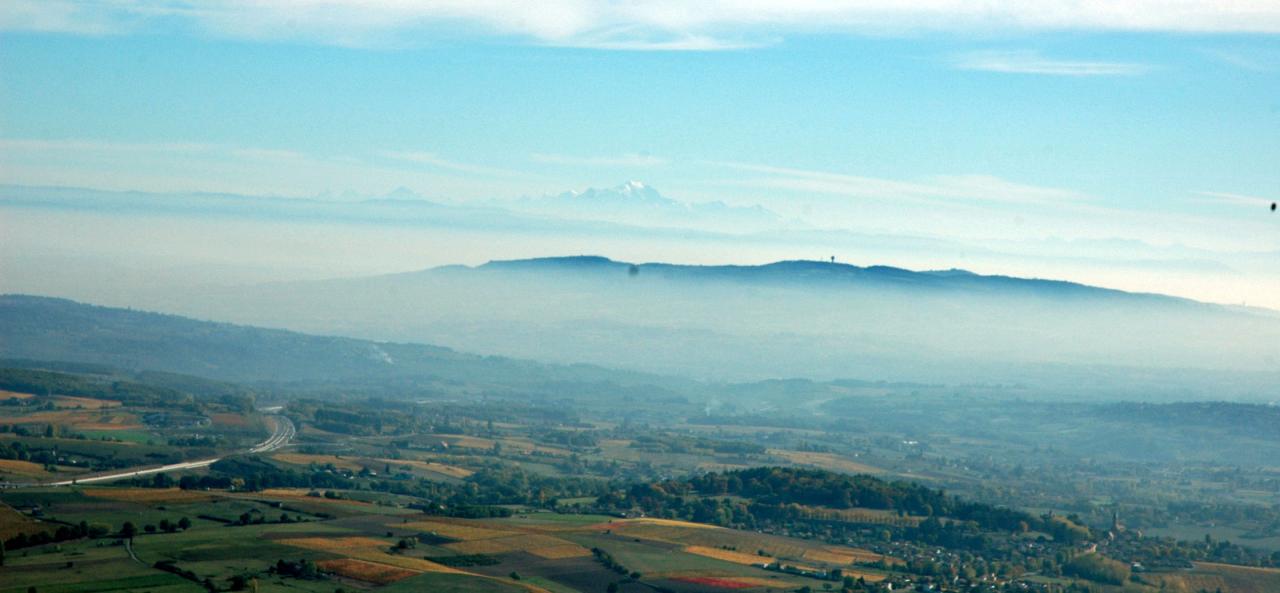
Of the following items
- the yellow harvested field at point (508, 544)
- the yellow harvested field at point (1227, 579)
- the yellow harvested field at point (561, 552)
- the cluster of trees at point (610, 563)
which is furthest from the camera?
the yellow harvested field at point (1227, 579)

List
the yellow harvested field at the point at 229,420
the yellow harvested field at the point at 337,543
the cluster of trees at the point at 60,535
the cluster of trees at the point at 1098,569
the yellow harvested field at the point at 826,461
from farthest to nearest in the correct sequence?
the yellow harvested field at the point at 229,420 < the yellow harvested field at the point at 826,461 < the cluster of trees at the point at 1098,569 < the yellow harvested field at the point at 337,543 < the cluster of trees at the point at 60,535

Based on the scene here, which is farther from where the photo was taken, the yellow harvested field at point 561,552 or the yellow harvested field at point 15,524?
the yellow harvested field at point 561,552

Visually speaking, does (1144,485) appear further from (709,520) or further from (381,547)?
(381,547)

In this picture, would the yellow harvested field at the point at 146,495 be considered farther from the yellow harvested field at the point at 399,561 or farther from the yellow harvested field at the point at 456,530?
the yellow harvested field at the point at 399,561

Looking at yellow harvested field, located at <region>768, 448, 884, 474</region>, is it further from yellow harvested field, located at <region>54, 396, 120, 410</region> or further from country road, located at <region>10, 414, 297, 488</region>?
yellow harvested field, located at <region>54, 396, 120, 410</region>

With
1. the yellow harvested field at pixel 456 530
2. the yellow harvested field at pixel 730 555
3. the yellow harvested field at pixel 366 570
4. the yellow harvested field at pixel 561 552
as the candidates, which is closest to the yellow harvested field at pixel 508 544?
the yellow harvested field at pixel 561 552

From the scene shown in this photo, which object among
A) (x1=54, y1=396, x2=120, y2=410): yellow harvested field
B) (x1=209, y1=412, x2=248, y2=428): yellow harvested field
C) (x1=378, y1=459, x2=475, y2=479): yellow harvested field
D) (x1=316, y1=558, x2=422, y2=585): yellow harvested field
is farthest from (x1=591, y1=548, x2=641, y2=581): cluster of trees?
(x1=54, y1=396, x2=120, y2=410): yellow harvested field

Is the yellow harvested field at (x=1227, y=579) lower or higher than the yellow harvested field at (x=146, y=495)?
higher

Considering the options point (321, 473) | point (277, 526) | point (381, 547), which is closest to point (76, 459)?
point (321, 473)

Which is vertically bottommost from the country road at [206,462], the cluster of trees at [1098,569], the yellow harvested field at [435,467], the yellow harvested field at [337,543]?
the yellow harvested field at [435,467]
